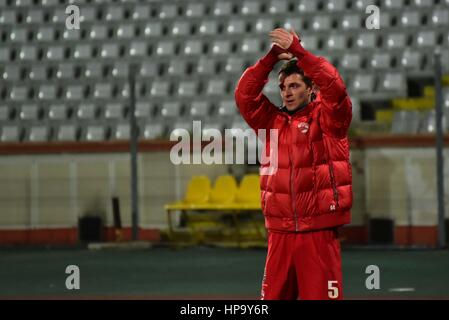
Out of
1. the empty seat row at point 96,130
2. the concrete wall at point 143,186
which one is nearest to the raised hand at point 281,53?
the concrete wall at point 143,186

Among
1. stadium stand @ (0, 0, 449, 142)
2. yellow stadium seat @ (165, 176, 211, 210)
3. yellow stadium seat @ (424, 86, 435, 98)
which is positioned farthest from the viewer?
stadium stand @ (0, 0, 449, 142)

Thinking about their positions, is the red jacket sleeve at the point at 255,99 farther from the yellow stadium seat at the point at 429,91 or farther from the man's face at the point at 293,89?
the yellow stadium seat at the point at 429,91

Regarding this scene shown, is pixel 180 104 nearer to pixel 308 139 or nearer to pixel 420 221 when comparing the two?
pixel 420 221

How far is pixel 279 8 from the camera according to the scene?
71.5 feet

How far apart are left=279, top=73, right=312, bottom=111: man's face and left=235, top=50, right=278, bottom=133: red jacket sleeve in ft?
0.33

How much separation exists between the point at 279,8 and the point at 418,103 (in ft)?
12.8

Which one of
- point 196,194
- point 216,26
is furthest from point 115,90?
point 196,194

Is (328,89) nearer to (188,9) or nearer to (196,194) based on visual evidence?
(196,194)

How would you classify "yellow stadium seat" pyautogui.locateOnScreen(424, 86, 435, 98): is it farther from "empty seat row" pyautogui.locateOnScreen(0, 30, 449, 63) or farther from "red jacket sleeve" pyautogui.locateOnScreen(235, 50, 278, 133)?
"red jacket sleeve" pyautogui.locateOnScreen(235, 50, 278, 133)

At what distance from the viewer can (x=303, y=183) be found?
19.7 ft

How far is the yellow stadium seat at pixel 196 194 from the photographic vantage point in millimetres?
18453

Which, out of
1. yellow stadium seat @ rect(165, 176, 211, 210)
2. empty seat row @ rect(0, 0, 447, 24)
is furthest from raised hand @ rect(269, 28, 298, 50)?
empty seat row @ rect(0, 0, 447, 24)

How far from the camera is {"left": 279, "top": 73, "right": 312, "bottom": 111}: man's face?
19.9 ft
